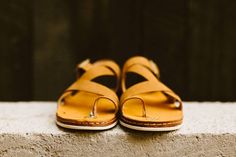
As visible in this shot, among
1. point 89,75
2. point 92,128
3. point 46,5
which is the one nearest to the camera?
point 92,128

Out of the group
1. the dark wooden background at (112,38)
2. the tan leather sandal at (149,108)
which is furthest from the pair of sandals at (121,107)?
the dark wooden background at (112,38)

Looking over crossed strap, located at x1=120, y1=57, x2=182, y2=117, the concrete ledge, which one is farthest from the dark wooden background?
the concrete ledge

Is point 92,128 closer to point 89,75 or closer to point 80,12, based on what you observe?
point 89,75

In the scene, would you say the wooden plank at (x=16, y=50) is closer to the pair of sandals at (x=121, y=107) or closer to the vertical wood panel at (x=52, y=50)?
the vertical wood panel at (x=52, y=50)

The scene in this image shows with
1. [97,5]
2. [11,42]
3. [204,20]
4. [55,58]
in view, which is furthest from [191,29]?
[11,42]

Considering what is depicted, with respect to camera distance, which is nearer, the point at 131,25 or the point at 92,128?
the point at 92,128

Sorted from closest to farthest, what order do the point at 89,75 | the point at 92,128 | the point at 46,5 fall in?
the point at 92,128, the point at 89,75, the point at 46,5

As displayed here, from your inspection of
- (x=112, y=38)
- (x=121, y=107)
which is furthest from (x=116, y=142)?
(x=112, y=38)
